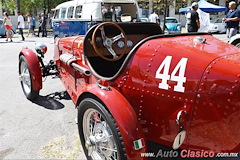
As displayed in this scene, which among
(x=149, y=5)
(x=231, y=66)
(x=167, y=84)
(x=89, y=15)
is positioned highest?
(x=149, y=5)

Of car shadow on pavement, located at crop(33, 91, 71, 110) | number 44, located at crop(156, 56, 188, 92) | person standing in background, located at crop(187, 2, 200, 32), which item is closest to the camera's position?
number 44, located at crop(156, 56, 188, 92)

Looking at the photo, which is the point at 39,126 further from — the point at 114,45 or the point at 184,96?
the point at 184,96

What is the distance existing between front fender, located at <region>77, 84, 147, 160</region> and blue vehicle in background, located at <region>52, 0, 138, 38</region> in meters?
9.12

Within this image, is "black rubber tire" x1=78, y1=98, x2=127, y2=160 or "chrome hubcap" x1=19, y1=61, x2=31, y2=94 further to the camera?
"chrome hubcap" x1=19, y1=61, x2=31, y2=94

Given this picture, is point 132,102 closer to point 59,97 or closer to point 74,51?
point 74,51

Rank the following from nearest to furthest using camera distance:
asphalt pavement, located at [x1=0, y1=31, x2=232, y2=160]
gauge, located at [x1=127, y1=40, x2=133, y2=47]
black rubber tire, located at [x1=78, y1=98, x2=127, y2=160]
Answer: black rubber tire, located at [x1=78, y1=98, x2=127, y2=160] < asphalt pavement, located at [x1=0, y1=31, x2=232, y2=160] < gauge, located at [x1=127, y1=40, x2=133, y2=47]

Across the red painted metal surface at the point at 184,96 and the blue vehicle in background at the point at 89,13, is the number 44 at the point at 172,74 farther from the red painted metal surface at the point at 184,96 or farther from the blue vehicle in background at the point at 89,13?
the blue vehicle in background at the point at 89,13

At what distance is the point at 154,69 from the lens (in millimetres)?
2021

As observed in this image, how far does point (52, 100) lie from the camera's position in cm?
446

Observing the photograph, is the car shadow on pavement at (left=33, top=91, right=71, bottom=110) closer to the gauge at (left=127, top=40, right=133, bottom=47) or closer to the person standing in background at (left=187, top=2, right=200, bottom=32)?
the gauge at (left=127, top=40, right=133, bottom=47)

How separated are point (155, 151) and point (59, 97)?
256 centimetres

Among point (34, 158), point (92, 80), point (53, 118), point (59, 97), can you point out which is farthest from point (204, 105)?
point (59, 97)

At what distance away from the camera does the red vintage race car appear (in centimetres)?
176

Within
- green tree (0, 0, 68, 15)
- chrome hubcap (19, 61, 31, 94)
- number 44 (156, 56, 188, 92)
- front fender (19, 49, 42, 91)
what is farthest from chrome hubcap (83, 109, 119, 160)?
green tree (0, 0, 68, 15)
